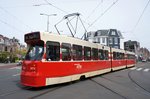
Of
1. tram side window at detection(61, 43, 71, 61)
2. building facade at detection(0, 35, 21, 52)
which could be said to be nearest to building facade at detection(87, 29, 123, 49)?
building facade at detection(0, 35, 21, 52)

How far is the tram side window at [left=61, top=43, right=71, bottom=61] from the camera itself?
12.1 metres

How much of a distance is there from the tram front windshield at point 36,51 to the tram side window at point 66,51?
4.84 ft

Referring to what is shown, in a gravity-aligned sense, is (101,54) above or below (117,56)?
above

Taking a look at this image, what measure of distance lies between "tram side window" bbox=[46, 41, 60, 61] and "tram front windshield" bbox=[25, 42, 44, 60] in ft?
1.05

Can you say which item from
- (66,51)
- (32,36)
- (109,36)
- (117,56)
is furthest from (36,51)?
(109,36)

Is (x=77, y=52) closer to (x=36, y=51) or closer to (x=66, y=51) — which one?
(x=66, y=51)

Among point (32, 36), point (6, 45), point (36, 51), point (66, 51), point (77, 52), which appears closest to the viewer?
point (36, 51)

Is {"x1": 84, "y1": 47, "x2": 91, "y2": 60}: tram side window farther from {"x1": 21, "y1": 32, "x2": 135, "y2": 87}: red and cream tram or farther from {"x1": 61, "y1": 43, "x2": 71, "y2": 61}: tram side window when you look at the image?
{"x1": 61, "y1": 43, "x2": 71, "y2": 61}: tram side window

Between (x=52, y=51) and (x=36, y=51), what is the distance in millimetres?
837

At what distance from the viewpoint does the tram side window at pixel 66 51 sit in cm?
1208

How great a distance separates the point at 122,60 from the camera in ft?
90.1

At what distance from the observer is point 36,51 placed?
433 inches

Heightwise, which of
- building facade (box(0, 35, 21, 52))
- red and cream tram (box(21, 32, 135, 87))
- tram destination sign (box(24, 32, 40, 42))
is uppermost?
building facade (box(0, 35, 21, 52))

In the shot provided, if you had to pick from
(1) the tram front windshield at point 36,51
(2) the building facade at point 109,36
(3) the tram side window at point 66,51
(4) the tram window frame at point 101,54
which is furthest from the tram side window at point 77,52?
(2) the building facade at point 109,36
